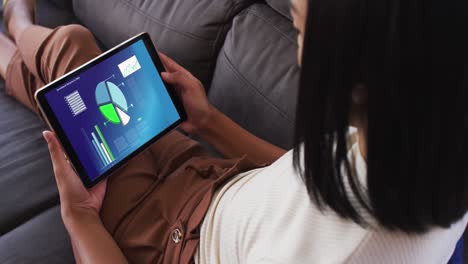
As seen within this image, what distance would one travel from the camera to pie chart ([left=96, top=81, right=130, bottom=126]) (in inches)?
34.4

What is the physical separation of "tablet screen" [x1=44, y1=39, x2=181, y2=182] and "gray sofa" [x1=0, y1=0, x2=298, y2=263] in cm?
20

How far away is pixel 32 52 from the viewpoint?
3.69 feet

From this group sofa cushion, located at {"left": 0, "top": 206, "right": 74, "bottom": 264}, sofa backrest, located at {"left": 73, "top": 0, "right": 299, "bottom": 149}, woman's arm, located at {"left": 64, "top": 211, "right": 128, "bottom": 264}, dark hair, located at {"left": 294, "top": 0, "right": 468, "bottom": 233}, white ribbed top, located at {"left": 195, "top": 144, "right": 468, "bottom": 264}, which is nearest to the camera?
dark hair, located at {"left": 294, "top": 0, "right": 468, "bottom": 233}

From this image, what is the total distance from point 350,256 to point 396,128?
180 mm

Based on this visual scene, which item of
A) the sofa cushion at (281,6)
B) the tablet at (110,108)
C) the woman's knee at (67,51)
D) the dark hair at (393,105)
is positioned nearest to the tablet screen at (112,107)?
the tablet at (110,108)

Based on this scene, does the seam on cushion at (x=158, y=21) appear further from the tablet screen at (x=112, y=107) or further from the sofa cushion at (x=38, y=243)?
the sofa cushion at (x=38, y=243)

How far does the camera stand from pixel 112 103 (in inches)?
35.0

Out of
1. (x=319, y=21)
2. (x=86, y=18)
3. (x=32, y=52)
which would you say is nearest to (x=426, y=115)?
(x=319, y=21)

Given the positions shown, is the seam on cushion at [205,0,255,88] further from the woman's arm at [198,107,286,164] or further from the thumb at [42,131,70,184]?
the thumb at [42,131,70,184]

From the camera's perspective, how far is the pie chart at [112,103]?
2.86 feet

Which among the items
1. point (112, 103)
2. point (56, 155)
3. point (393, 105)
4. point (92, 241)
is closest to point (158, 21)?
point (112, 103)

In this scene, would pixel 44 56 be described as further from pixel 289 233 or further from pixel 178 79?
pixel 289 233

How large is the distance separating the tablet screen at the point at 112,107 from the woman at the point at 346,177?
51mm

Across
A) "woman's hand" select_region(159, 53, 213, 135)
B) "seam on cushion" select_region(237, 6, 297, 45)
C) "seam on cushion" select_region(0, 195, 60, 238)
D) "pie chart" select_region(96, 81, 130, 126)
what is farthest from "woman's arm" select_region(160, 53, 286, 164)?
"seam on cushion" select_region(0, 195, 60, 238)
